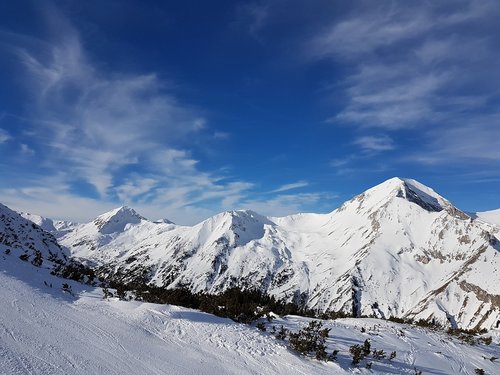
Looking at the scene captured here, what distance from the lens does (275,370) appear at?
11.9 meters

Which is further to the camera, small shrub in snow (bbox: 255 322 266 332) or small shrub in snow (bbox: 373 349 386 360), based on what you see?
small shrub in snow (bbox: 255 322 266 332)

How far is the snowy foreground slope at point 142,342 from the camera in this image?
10156 mm

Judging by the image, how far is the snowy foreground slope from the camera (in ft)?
33.3

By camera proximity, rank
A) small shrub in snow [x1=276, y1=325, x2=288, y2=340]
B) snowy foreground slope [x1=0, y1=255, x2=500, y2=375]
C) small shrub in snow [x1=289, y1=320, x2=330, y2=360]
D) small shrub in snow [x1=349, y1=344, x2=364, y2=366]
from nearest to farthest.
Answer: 1. snowy foreground slope [x1=0, y1=255, x2=500, y2=375]
2. small shrub in snow [x1=289, y1=320, x2=330, y2=360]
3. small shrub in snow [x1=349, y1=344, x2=364, y2=366]
4. small shrub in snow [x1=276, y1=325, x2=288, y2=340]

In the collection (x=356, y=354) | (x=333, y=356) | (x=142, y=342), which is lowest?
(x=142, y=342)

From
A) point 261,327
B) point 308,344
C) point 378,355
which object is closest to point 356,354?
point 378,355

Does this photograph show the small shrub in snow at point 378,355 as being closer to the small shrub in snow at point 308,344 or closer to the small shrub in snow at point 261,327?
the small shrub in snow at point 308,344

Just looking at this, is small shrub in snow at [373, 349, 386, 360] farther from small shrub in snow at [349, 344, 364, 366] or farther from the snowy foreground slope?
small shrub in snow at [349, 344, 364, 366]

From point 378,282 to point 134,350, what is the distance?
193m

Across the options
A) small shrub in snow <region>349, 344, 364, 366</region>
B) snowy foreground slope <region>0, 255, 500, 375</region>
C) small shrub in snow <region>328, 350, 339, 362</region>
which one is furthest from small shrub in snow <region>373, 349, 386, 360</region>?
small shrub in snow <region>328, 350, 339, 362</region>

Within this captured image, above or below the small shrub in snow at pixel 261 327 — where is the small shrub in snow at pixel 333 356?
below

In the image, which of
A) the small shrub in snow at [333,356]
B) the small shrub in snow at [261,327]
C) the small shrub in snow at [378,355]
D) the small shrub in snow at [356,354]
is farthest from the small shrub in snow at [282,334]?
the small shrub in snow at [378,355]

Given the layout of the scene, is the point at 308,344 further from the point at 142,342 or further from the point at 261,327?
the point at 142,342

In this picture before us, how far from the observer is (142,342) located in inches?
484
